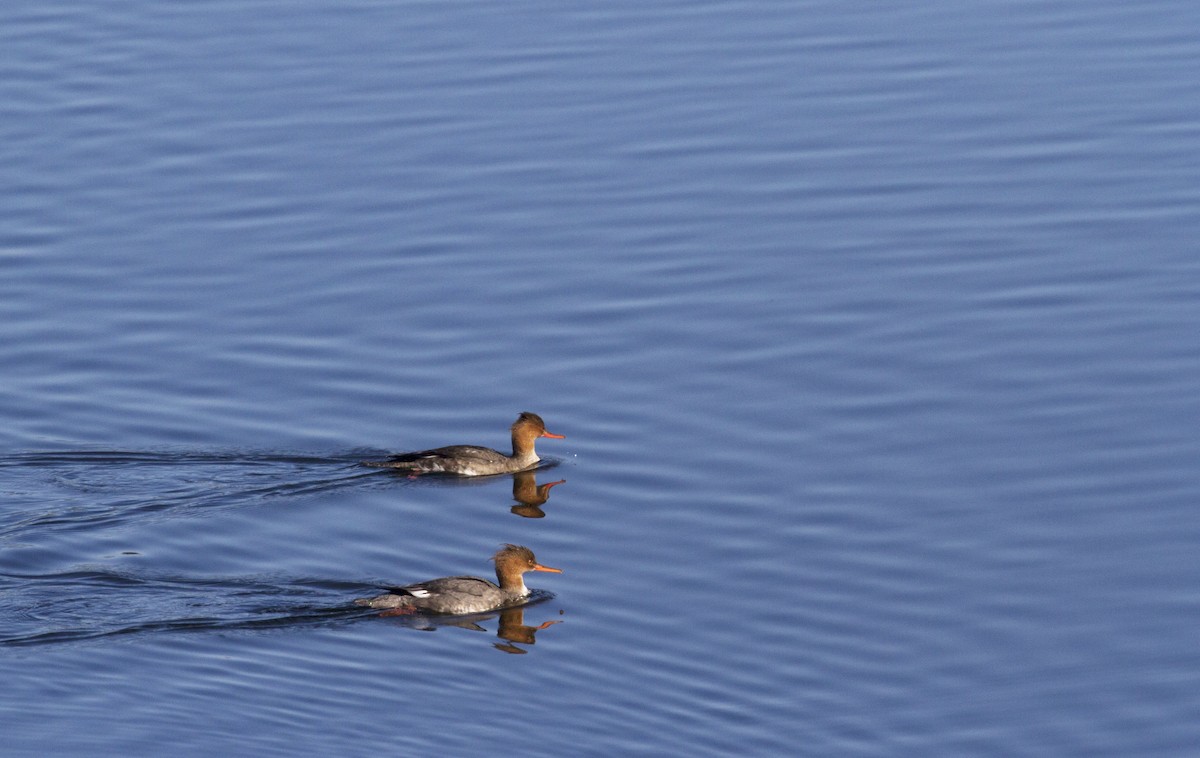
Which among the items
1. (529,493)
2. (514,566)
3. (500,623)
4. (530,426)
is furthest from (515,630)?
(530,426)

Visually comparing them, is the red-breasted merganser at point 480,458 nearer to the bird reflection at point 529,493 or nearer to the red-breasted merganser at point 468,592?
the bird reflection at point 529,493

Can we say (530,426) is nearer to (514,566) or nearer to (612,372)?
(612,372)

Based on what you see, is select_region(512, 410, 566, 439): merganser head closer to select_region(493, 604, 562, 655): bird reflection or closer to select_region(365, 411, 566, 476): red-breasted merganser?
select_region(365, 411, 566, 476): red-breasted merganser

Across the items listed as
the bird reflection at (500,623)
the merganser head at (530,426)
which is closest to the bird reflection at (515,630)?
the bird reflection at (500,623)

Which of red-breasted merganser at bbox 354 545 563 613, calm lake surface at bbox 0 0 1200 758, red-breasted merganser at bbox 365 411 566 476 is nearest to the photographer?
calm lake surface at bbox 0 0 1200 758

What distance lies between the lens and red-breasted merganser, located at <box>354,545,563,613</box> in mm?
15703

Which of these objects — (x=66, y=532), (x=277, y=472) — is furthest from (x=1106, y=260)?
(x=66, y=532)

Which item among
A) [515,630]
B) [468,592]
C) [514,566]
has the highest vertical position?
[514,566]

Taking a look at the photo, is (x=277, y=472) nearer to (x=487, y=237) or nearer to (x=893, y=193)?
(x=487, y=237)

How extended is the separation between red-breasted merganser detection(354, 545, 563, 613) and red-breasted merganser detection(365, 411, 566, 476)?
5.79ft

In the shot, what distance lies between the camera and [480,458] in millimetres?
18625

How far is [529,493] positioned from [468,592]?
2.72 metres

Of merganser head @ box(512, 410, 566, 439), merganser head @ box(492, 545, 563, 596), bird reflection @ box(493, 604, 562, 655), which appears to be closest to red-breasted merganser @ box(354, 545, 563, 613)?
merganser head @ box(492, 545, 563, 596)

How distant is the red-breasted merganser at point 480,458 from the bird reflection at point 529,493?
0.28 ft
